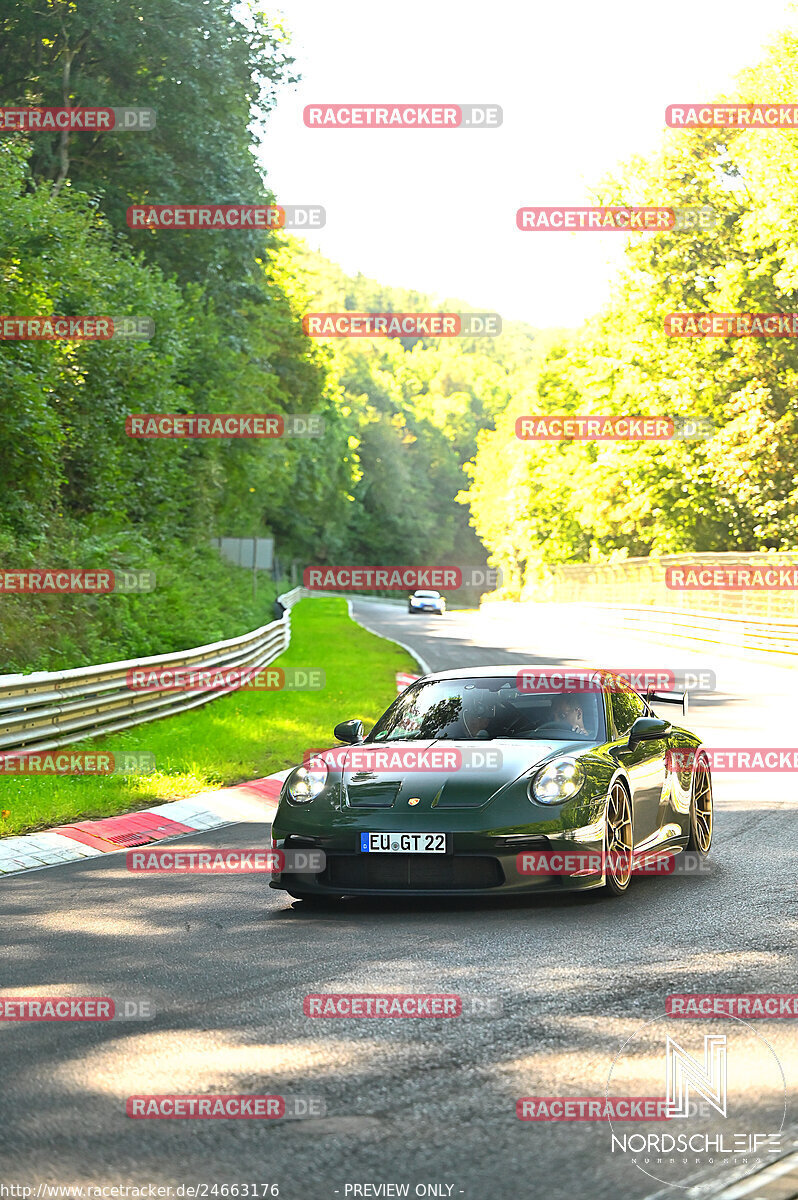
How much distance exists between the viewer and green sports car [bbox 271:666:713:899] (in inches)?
305

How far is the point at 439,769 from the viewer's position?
823 centimetres

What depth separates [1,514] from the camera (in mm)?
21219

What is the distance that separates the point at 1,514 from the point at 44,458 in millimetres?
1161

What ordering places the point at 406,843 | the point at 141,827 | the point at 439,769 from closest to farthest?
the point at 406,843
the point at 439,769
the point at 141,827

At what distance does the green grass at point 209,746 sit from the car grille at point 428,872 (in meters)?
4.00

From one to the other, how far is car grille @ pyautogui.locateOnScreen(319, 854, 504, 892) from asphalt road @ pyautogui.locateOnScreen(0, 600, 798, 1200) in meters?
0.18

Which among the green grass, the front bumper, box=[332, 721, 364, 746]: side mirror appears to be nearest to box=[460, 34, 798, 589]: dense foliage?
the green grass

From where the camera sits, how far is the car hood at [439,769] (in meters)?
7.95

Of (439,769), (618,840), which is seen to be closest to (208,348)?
(439,769)

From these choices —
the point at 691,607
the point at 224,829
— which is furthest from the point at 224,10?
the point at 224,829

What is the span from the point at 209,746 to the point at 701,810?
7459 mm

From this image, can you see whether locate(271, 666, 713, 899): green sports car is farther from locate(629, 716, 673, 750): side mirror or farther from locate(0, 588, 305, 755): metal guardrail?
locate(0, 588, 305, 755): metal guardrail

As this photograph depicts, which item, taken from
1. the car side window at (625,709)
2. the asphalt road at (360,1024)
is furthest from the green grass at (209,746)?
the car side window at (625,709)

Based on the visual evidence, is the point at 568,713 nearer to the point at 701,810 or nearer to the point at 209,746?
the point at 701,810
